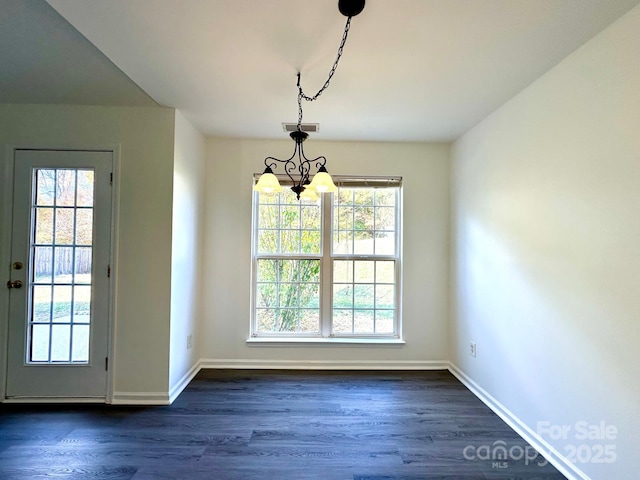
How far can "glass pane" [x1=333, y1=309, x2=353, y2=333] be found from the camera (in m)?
3.36

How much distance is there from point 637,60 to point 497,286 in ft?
5.26

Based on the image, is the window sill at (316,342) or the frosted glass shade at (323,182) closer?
the frosted glass shade at (323,182)

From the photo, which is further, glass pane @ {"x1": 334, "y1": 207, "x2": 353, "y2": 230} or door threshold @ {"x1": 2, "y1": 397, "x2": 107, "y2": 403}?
glass pane @ {"x1": 334, "y1": 207, "x2": 353, "y2": 230}

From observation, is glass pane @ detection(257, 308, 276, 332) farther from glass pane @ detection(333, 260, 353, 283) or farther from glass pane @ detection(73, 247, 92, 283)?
glass pane @ detection(73, 247, 92, 283)

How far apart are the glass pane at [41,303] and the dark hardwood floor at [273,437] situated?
0.69 m

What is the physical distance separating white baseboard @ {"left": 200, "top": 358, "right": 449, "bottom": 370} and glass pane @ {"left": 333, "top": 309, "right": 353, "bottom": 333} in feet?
1.08

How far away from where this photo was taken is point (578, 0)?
4.52ft

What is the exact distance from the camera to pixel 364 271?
11.1ft

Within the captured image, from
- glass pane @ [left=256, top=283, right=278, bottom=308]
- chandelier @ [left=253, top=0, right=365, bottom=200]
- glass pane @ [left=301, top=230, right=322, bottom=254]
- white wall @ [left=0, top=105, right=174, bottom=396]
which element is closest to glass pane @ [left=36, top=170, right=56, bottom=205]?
white wall @ [left=0, top=105, right=174, bottom=396]

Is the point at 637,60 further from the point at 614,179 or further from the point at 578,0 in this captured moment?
the point at 614,179

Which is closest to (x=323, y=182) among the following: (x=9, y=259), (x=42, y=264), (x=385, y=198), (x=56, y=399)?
(x=385, y=198)

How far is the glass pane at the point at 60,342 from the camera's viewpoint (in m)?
2.48

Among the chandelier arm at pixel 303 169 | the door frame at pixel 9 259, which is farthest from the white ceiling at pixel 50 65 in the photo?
the chandelier arm at pixel 303 169

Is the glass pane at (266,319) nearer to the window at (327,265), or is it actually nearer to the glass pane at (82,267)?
the window at (327,265)
